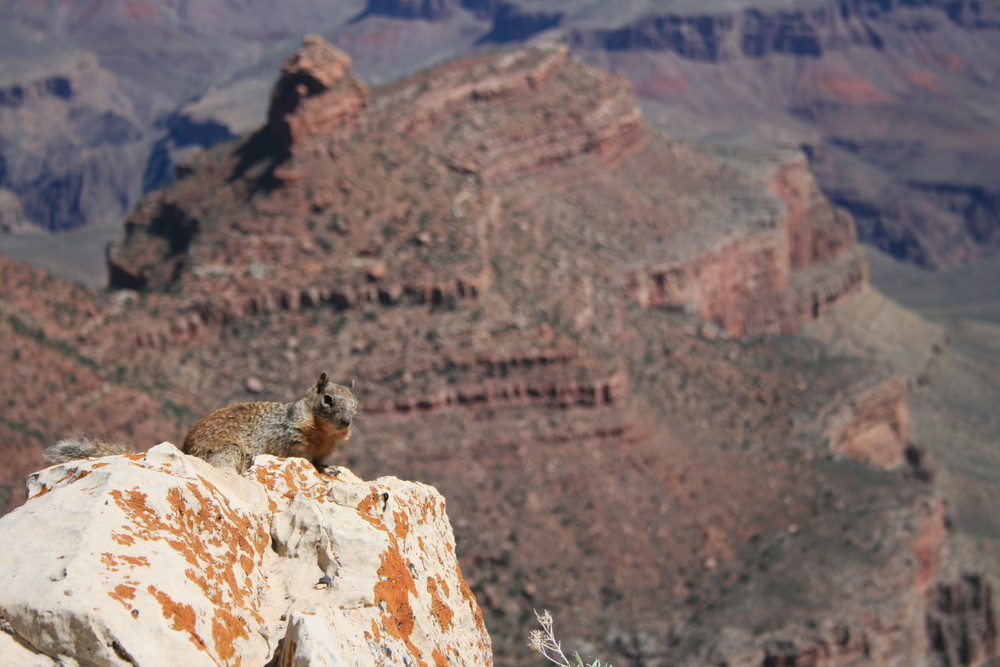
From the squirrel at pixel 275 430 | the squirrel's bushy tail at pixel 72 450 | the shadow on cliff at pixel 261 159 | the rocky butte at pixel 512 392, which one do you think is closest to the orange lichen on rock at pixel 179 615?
the squirrel's bushy tail at pixel 72 450

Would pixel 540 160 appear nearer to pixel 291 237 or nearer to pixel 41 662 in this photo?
pixel 291 237

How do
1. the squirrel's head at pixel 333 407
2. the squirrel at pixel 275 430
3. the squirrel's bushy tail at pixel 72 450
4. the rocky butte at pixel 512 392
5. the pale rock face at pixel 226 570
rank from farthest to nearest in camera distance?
the rocky butte at pixel 512 392 < the squirrel's head at pixel 333 407 < the squirrel at pixel 275 430 < the squirrel's bushy tail at pixel 72 450 < the pale rock face at pixel 226 570

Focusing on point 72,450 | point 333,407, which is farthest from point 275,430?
point 72,450

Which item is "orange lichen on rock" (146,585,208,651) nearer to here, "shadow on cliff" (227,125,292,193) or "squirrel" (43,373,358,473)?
"squirrel" (43,373,358,473)

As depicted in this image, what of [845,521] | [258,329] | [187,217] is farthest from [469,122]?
[845,521]

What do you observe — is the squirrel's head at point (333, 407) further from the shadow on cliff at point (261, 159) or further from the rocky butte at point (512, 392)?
the shadow on cliff at point (261, 159)

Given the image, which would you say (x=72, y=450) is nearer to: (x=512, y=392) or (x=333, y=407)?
(x=333, y=407)

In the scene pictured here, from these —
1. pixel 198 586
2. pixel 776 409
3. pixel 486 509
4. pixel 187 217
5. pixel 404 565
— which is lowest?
pixel 776 409
